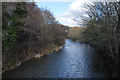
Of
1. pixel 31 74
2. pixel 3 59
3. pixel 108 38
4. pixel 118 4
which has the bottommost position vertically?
pixel 31 74

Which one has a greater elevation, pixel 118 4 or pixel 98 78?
pixel 118 4

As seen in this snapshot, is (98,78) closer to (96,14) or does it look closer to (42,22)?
(96,14)

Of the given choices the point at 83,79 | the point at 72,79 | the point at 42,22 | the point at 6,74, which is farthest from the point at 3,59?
the point at 42,22

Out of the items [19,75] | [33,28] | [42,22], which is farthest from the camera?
[42,22]

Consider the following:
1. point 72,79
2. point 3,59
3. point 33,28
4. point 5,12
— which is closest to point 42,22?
point 33,28

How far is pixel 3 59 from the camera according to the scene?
7848mm

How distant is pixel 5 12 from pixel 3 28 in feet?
4.20

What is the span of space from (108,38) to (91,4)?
2.93 m

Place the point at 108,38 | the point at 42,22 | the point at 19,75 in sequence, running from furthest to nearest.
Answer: the point at 42,22 → the point at 19,75 → the point at 108,38

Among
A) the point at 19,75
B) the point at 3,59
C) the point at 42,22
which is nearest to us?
the point at 19,75

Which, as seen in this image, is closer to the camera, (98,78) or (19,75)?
(98,78)

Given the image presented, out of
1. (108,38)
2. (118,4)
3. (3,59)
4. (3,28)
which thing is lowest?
(3,59)

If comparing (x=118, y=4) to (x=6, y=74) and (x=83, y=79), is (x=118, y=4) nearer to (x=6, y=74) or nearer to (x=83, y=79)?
(x=83, y=79)

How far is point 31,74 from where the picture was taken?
289 inches
